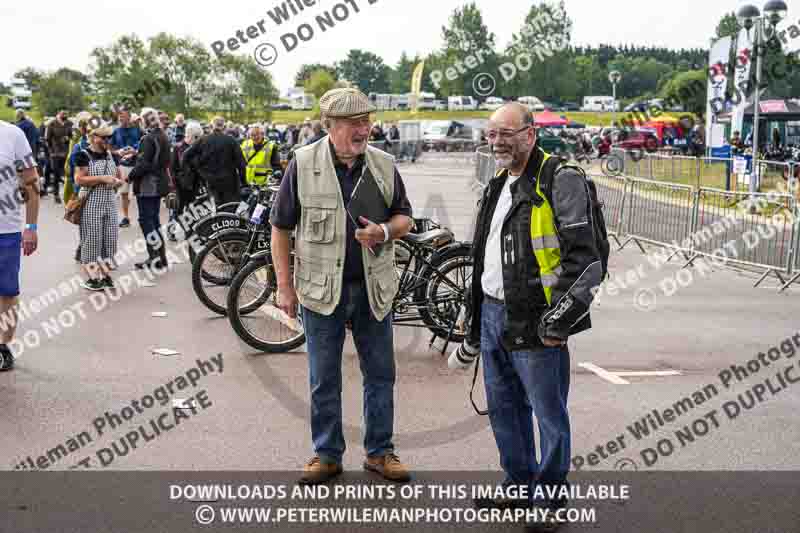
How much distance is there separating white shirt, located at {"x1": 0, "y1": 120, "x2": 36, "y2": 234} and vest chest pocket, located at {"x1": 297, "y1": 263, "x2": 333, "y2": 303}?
9.50 feet

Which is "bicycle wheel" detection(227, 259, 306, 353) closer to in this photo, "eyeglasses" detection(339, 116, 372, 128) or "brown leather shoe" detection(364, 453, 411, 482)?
"brown leather shoe" detection(364, 453, 411, 482)

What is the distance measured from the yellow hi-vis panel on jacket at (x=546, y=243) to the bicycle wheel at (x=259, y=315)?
384 centimetres

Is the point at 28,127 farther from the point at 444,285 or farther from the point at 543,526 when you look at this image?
the point at 543,526

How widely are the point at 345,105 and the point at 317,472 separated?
6.14 ft

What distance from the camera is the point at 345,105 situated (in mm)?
4469

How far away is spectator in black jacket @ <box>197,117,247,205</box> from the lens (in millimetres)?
12062

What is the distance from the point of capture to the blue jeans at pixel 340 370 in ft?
15.4

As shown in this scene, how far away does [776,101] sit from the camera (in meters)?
32.9

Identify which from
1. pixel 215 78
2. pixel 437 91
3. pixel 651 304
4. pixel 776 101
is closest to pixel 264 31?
pixel 651 304

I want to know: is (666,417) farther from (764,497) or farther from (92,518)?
(92,518)

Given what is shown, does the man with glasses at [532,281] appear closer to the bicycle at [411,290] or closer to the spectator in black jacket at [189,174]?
the bicycle at [411,290]

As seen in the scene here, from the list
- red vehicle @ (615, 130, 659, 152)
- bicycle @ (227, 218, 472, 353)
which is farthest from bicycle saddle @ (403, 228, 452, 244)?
red vehicle @ (615, 130, 659, 152)

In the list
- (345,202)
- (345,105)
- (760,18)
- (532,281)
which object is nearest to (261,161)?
(345,202)

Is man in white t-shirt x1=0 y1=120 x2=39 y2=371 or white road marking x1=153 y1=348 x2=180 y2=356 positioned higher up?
man in white t-shirt x1=0 y1=120 x2=39 y2=371
